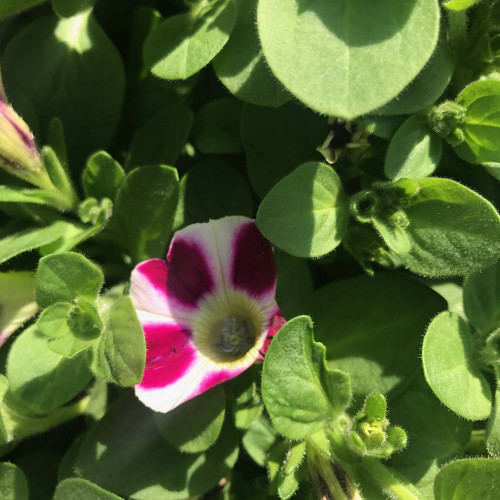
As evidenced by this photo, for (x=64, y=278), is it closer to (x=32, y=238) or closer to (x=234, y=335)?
(x=32, y=238)

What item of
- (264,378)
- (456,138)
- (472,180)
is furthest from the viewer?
(472,180)

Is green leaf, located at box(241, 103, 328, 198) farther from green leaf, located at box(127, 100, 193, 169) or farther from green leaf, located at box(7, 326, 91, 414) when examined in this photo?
green leaf, located at box(7, 326, 91, 414)

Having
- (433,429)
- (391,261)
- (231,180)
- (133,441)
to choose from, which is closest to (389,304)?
(391,261)

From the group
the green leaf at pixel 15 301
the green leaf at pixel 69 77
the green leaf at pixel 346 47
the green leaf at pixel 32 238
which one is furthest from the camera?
the green leaf at pixel 69 77

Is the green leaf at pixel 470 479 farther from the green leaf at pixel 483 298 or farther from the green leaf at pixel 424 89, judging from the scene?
the green leaf at pixel 424 89

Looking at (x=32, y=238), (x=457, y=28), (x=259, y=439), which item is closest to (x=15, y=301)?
(x=32, y=238)

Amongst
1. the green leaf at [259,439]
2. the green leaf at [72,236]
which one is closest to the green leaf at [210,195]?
the green leaf at [72,236]

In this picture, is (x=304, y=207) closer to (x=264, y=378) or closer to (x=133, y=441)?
(x=264, y=378)
